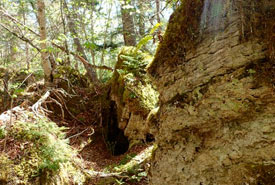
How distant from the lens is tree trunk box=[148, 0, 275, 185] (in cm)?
237

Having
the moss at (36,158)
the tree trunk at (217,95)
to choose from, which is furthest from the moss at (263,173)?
the moss at (36,158)

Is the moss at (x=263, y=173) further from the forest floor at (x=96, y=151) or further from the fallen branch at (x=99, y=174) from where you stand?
the fallen branch at (x=99, y=174)

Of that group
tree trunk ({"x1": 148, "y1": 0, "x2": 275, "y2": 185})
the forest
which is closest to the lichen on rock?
the forest

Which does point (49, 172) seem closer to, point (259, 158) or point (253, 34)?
point (259, 158)

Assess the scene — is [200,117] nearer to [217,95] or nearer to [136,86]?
[217,95]

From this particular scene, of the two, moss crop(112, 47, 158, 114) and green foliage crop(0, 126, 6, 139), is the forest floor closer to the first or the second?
moss crop(112, 47, 158, 114)

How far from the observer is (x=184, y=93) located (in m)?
3.13

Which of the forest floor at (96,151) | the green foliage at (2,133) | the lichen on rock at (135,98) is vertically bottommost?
the forest floor at (96,151)

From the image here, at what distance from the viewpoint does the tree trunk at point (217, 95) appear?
7.76 feet

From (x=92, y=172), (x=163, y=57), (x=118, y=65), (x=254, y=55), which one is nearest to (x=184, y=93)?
(x=163, y=57)

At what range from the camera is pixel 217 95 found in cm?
270

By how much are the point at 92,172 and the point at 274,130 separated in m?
4.41

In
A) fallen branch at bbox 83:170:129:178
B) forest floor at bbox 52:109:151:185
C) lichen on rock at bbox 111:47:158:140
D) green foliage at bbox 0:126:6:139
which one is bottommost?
fallen branch at bbox 83:170:129:178

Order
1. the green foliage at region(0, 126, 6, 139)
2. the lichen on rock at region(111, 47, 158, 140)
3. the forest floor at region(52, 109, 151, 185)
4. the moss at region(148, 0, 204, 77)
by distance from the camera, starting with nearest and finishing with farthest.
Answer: the moss at region(148, 0, 204, 77) < the green foliage at region(0, 126, 6, 139) < the forest floor at region(52, 109, 151, 185) < the lichen on rock at region(111, 47, 158, 140)
